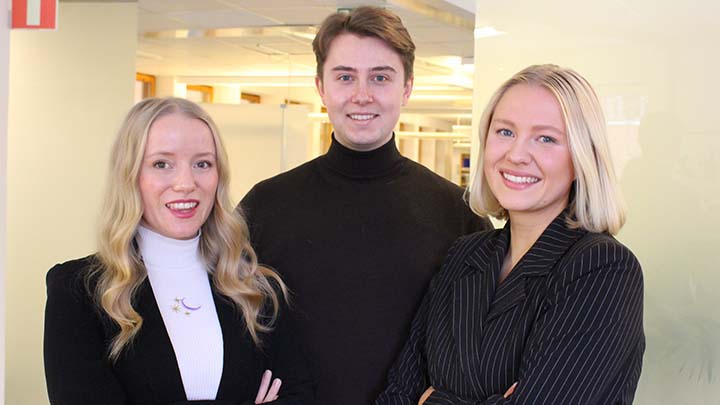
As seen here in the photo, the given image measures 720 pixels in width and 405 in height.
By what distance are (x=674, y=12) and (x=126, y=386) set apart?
6.74 ft

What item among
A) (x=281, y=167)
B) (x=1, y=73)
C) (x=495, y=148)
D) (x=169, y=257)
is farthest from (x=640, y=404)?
(x=281, y=167)

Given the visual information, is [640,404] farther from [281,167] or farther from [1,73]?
[281,167]

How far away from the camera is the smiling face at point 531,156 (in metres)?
1.95

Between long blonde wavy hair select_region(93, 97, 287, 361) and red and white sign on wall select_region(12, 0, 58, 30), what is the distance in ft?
7.40

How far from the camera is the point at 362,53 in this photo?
7.86 ft

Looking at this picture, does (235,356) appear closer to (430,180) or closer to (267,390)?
(267,390)

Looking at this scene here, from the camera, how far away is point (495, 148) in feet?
6.75

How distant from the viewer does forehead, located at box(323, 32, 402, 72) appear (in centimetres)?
240

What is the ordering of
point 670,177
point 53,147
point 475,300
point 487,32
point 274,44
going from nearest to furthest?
point 475,300 < point 670,177 < point 487,32 < point 53,147 < point 274,44

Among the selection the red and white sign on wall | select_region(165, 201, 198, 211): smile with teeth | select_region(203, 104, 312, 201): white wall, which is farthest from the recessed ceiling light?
select_region(203, 104, 312, 201): white wall

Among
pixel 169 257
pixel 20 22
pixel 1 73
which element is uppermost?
pixel 20 22

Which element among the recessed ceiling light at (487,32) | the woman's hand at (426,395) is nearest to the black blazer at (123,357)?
the woman's hand at (426,395)

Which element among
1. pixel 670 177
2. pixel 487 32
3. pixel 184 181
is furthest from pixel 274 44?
pixel 184 181

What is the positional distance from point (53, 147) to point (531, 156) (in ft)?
13.2
